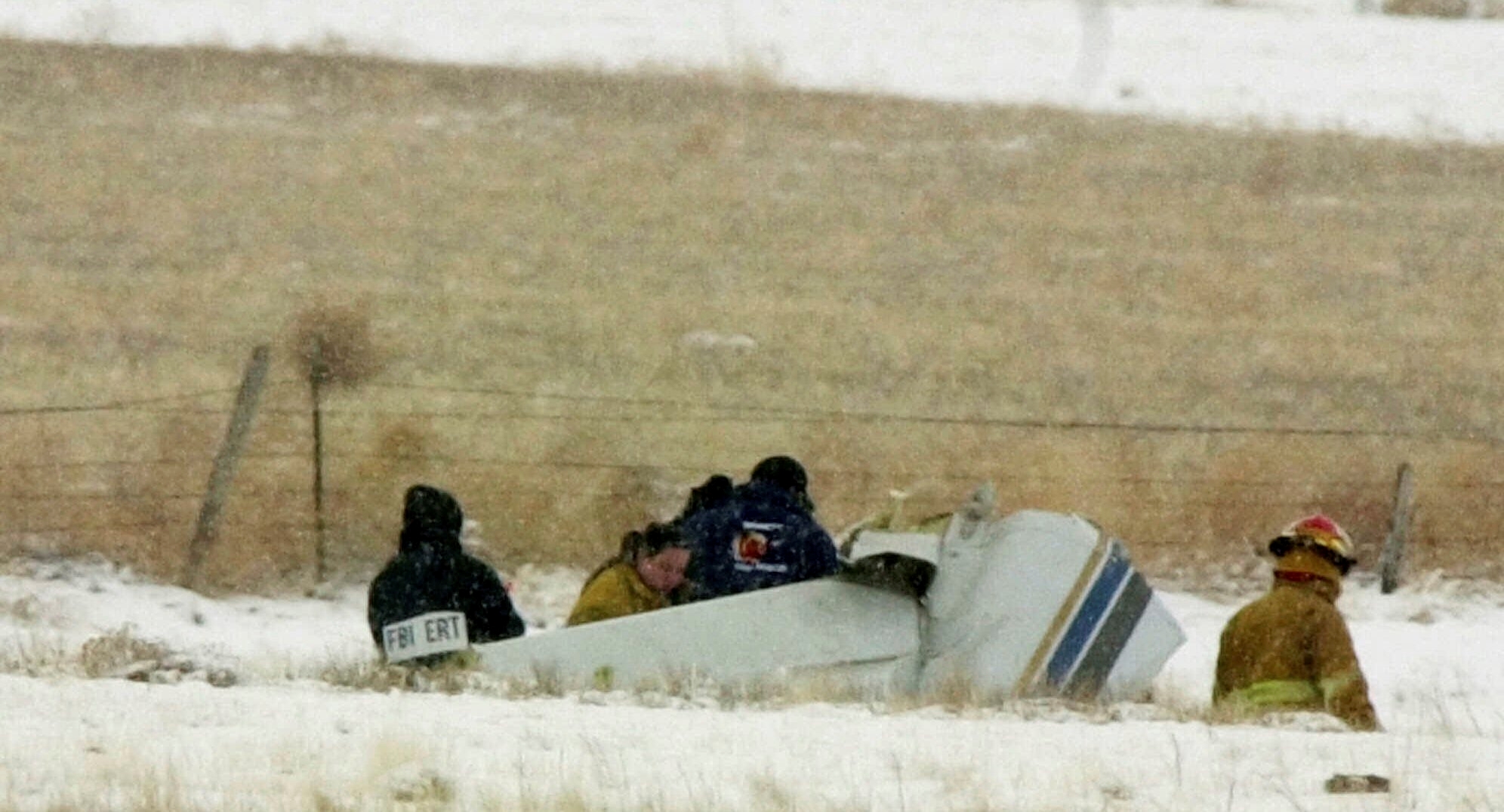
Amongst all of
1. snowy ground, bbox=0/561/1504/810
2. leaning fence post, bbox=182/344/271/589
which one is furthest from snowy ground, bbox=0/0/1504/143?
snowy ground, bbox=0/561/1504/810

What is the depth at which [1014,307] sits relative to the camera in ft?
76.1

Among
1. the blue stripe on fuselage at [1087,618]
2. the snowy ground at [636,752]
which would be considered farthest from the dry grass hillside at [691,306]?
the snowy ground at [636,752]

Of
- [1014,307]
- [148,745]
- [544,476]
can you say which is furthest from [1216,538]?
[148,745]

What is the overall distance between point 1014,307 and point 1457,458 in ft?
16.5

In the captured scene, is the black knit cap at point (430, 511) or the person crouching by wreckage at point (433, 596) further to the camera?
the black knit cap at point (430, 511)

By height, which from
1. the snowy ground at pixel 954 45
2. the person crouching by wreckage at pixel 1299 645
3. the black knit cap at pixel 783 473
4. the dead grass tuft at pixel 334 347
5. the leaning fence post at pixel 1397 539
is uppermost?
the snowy ground at pixel 954 45

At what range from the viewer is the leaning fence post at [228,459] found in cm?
1542

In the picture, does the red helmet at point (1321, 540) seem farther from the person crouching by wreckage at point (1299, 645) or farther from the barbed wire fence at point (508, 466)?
the barbed wire fence at point (508, 466)

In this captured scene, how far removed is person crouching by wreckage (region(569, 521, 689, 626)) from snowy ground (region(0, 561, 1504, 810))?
1051 millimetres

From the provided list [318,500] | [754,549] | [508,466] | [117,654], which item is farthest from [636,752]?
[508,466]

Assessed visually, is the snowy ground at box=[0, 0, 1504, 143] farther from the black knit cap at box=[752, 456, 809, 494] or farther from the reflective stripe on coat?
the reflective stripe on coat

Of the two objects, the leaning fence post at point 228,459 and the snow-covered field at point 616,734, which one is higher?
the leaning fence post at point 228,459

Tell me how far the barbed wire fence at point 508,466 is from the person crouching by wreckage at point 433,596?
5.87m

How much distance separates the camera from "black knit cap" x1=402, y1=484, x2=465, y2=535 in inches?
392
